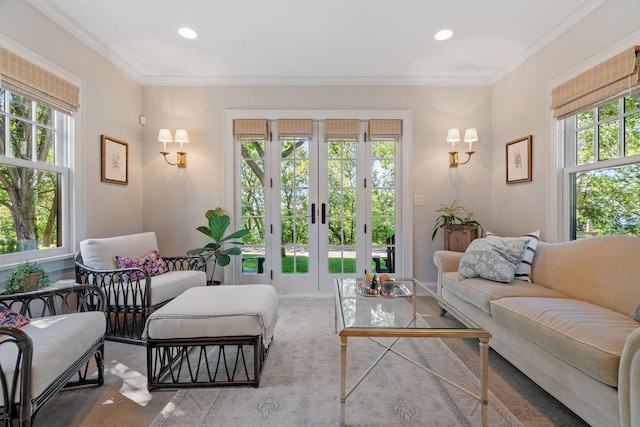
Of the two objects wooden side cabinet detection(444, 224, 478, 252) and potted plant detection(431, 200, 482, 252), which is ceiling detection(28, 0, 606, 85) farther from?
wooden side cabinet detection(444, 224, 478, 252)

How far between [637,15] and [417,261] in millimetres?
2726

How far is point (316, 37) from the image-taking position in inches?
106

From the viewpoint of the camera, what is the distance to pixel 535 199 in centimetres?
286

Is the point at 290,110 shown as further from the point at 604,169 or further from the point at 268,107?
the point at 604,169

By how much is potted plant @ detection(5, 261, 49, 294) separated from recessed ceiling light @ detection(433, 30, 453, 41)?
3.79 metres

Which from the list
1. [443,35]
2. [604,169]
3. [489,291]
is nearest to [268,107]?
[443,35]

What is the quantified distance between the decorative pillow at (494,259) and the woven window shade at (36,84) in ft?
12.2

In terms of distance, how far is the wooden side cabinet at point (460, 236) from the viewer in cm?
315

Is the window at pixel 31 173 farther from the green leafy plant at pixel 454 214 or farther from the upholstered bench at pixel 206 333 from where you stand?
the green leafy plant at pixel 454 214

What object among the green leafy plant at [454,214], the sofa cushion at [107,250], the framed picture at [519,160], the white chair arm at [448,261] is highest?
the framed picture at [519,160]

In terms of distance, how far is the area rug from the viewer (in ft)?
4.59

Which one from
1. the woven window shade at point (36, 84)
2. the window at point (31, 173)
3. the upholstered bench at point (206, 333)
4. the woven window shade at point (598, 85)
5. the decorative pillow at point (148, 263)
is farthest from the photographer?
the decorative pillow at point (148, 263)

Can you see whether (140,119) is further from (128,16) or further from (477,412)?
(477,412)

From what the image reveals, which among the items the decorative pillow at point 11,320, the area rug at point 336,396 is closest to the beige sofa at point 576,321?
the area rug at point 336,396
